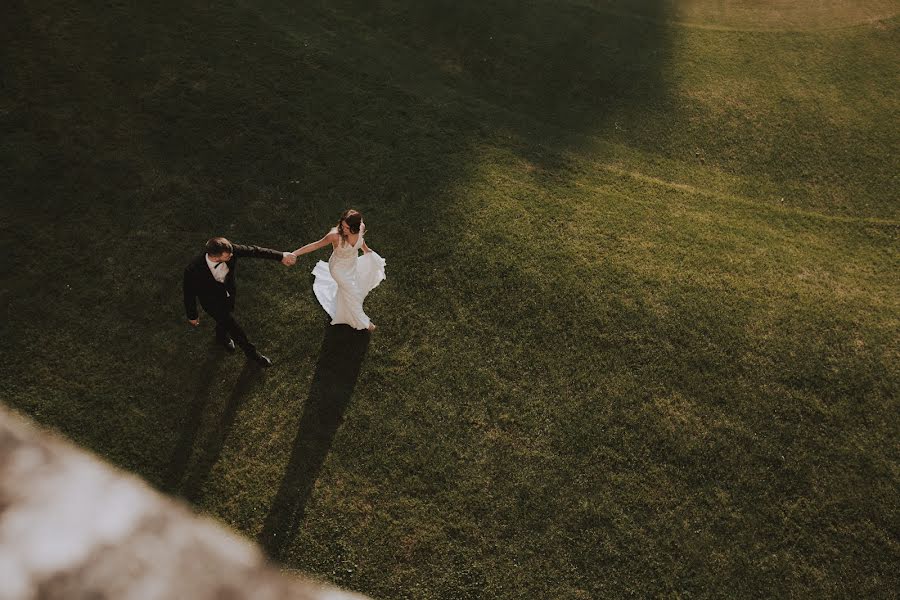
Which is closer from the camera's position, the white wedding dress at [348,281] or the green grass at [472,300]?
the green grass at [472,300]

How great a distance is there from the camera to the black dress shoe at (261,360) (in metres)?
6.71

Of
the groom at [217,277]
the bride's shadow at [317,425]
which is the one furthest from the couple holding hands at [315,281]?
the bride's shadow at [317,425]

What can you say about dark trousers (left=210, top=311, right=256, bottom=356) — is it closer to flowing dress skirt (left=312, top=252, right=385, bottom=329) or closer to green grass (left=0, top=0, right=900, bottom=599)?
green grass (left=0, top=0, right=900, bottom=599)

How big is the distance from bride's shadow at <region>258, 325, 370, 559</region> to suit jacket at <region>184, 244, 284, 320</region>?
146cm

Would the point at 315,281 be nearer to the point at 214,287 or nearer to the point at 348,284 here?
the point at 348,284

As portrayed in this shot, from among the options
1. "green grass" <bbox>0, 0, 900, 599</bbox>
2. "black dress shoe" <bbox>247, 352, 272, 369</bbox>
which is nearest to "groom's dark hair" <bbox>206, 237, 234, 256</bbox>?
"black dress shoe" <bbox>247, 352, 272, 369</bbox>

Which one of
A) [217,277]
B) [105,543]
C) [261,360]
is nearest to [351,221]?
[217,277]

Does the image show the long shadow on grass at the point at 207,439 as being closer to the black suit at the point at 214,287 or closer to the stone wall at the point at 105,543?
the stone wall at the point at 105,543

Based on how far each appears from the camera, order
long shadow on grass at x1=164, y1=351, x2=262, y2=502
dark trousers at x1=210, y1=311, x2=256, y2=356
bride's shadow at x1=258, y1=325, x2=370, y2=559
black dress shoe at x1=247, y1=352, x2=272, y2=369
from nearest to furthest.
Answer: bride's shadow at x1=258, y1=325, x2=370, y2=559, long shadow on grass at x1=164, y1=351, x2=262, y2=502, dark trousers at x1=210, y1=311, x2=256, y2=356, black dress shoe at x1=247, y1=352, x2=272, y2=369

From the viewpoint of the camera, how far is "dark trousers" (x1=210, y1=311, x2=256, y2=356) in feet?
20.2

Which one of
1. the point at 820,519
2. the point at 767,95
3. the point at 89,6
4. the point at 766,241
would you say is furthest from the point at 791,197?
the point at 89,6

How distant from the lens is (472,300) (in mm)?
7711

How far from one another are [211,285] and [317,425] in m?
1.99

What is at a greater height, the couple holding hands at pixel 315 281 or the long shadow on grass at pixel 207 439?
the couple holding hands at pixel 315 281
